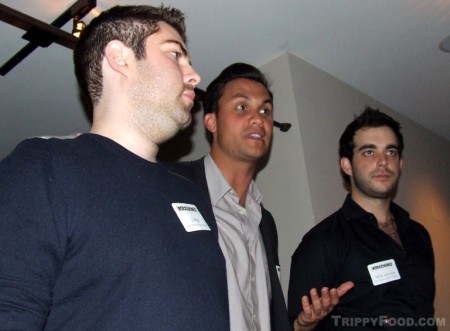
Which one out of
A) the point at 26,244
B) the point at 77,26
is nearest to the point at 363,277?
the point at 26,244

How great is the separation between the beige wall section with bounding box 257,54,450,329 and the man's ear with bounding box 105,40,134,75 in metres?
1.58

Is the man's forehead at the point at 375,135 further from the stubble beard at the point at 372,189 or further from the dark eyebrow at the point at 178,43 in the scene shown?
the dark eyebrow at the point at 178,43

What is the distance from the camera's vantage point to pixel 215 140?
2078 mm

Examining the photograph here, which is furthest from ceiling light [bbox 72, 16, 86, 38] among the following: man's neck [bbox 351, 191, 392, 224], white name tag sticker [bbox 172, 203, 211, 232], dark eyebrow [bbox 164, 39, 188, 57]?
man's neck [bbox 351, 191, 392, 224]

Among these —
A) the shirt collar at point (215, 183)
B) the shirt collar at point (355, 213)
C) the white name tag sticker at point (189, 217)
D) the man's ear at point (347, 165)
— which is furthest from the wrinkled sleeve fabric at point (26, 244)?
the man's ear at point (347, 165)

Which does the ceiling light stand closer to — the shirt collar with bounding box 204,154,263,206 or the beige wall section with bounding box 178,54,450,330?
the shirt collar with bounding box 204,154,263,206

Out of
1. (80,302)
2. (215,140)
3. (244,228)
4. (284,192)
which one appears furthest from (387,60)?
(80,302)

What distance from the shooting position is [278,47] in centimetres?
265

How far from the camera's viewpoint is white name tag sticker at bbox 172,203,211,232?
3.05 feet

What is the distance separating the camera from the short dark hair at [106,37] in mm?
1074

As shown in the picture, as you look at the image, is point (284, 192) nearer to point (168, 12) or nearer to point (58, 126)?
point (168, 12)

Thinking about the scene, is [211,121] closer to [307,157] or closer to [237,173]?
[237,173]

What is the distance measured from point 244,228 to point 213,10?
48.2 inches

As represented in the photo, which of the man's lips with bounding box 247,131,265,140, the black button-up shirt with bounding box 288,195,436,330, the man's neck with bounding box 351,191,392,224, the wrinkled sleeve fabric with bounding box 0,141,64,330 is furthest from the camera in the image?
the man's neck with bounding box 351,191,392,224
